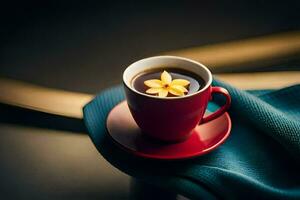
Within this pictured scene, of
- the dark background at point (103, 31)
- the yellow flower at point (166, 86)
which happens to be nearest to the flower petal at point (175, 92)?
the yellow flower at point (166, 86)

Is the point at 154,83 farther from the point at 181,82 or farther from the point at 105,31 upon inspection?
the point at 105,31

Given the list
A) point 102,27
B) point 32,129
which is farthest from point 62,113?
point 102,27

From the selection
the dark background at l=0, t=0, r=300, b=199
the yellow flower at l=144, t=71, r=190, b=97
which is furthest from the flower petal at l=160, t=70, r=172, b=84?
the dark background at l=0, t=0, r=300, b=199

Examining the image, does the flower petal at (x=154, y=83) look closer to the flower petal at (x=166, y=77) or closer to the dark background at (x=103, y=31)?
the flower petal at (x=166, y=77)

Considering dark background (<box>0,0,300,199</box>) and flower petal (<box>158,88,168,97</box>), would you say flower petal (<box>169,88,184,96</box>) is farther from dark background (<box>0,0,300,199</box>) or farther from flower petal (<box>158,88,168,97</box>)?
dark background (<box>0,0,300,199</box>)

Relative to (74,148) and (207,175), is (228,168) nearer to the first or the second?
(207,175)

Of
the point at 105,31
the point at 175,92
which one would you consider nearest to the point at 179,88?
the point at 175,92

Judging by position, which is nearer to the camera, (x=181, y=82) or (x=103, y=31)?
Result: (x=181, y=82)
